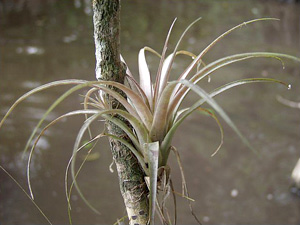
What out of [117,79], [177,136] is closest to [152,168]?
[117,79]

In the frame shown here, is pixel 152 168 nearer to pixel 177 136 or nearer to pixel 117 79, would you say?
pixel 117 79

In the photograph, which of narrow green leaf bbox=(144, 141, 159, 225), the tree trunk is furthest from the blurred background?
narrow green leaf bbox=(144, 141, 159, 225)

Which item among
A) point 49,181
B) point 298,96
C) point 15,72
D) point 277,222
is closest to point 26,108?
point 15,72

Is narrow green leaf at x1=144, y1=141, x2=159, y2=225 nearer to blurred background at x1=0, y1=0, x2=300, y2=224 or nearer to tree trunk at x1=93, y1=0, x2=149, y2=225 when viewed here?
tree trunk at x1=93, y1=0, x2=149, y2=225

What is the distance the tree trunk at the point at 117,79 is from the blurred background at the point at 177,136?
0.15 metres

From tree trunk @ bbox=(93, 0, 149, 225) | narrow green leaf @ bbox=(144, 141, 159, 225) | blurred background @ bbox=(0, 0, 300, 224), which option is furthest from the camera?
blurred background @ bbox=(0, 0, 300, 224)

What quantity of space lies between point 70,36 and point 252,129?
2.04 meters

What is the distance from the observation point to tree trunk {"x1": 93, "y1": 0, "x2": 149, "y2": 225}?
671 millimetres

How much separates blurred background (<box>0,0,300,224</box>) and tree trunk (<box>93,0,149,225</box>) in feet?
0.50

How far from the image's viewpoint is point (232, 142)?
2455mm

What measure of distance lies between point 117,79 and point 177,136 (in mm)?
1826

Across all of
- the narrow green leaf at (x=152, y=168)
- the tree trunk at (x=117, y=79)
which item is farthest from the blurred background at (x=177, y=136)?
the narrow green leaf at (x=152, y=168)

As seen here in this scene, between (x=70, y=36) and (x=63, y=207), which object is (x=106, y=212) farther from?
(x=70, y=36)

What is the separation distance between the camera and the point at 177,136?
2486 mm
